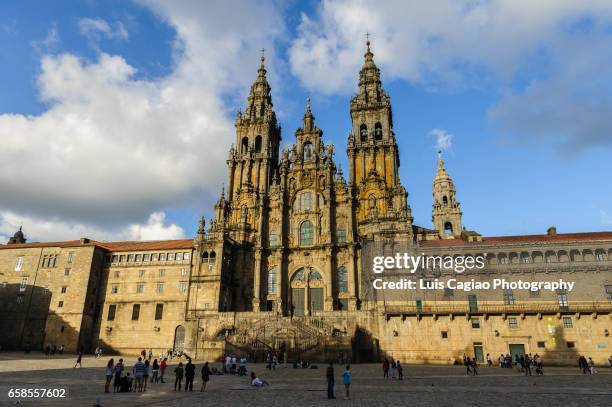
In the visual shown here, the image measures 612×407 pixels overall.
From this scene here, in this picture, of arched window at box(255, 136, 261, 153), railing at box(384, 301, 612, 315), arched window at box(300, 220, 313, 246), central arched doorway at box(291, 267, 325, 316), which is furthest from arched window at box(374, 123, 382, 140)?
railing at box(384, 301, 612, 315)

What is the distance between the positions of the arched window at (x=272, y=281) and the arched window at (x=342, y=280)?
881cm

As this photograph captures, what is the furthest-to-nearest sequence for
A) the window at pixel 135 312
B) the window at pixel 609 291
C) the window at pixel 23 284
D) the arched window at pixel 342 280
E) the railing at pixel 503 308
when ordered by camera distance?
the window at pixel 23 284, the window at pixel 135 312, the arched window at pixel 342 280, the window at pixel 609 291, the railing at pixel 503 308

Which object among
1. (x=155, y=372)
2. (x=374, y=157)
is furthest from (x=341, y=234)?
(x=155, y=372)

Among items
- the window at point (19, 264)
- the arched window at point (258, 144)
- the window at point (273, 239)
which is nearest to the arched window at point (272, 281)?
the window at point (273, 239)

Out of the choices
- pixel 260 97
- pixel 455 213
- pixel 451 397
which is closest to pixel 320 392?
pixel 451 397

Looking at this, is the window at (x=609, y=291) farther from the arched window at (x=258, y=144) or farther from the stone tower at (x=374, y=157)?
the arched window at (x=258, y=144)

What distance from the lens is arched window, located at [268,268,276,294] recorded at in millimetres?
56500

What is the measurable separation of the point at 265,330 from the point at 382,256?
1634 centimetres

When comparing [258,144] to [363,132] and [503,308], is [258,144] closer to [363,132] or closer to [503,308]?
[363,132]

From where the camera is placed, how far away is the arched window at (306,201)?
197 ft

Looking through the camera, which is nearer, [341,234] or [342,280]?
[342,280]

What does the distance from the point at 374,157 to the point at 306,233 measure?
14920 millimetres

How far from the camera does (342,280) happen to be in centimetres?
5494

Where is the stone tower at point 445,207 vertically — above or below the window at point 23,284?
above
